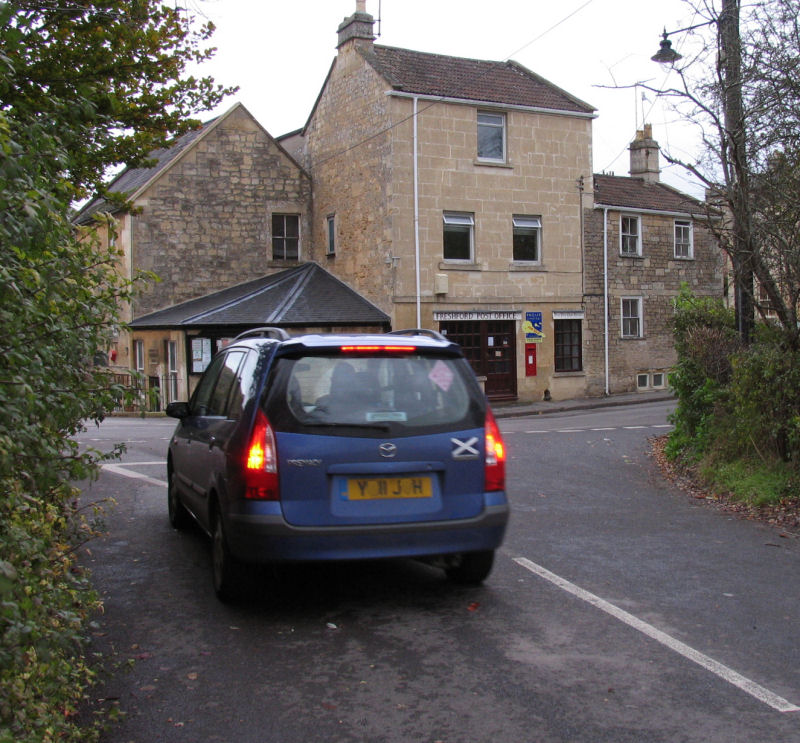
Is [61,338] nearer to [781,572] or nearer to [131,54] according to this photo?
[781,572]

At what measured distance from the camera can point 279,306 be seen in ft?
88.5

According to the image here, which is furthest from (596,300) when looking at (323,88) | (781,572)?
(781,572)

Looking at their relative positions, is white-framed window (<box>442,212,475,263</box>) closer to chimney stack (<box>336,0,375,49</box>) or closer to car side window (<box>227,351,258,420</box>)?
chimney stack (<box>336,0,375,49</box>)

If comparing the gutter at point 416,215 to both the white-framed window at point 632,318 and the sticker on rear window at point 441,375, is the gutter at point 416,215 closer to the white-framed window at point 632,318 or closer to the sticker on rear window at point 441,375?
the white-framed window at point 632,318

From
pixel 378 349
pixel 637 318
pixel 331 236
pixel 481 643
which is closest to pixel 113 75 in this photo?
pixel 378 349

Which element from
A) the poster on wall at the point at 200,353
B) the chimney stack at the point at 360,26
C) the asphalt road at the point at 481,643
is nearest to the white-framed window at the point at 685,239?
the chimney stack at the point at 360,26

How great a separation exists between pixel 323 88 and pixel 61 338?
2798cm

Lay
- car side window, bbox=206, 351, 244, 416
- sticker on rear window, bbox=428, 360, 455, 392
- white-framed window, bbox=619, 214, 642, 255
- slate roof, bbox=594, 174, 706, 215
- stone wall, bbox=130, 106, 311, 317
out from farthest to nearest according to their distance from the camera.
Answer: white-framed window, bbox=619, 214, 642, 255
slate roof, bbox=594, 174, 706, 215
stone wall, bbox=130, 106, 311, 317
car side window, bbox=206, 351, 244, 416
sticker on rear window, bbox=428, 360, 455, 392

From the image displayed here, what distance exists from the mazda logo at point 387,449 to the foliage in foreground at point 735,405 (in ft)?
17.0

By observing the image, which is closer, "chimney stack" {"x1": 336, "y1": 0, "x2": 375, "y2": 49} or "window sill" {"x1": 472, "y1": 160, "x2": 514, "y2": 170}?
"window sill" {"x1": 472, "y1": 160, "x2": 514, "y2": 170}

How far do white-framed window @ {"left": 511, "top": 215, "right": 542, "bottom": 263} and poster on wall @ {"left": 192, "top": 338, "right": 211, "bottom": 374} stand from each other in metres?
10.1

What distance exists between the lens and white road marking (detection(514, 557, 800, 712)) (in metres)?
4.23

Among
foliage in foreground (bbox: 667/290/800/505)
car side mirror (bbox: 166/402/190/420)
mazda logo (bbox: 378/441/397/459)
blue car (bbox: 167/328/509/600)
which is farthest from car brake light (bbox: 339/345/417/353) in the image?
foliage in foreground (bbox: 667/290/800/505)

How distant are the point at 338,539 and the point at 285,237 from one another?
26.9 meters
